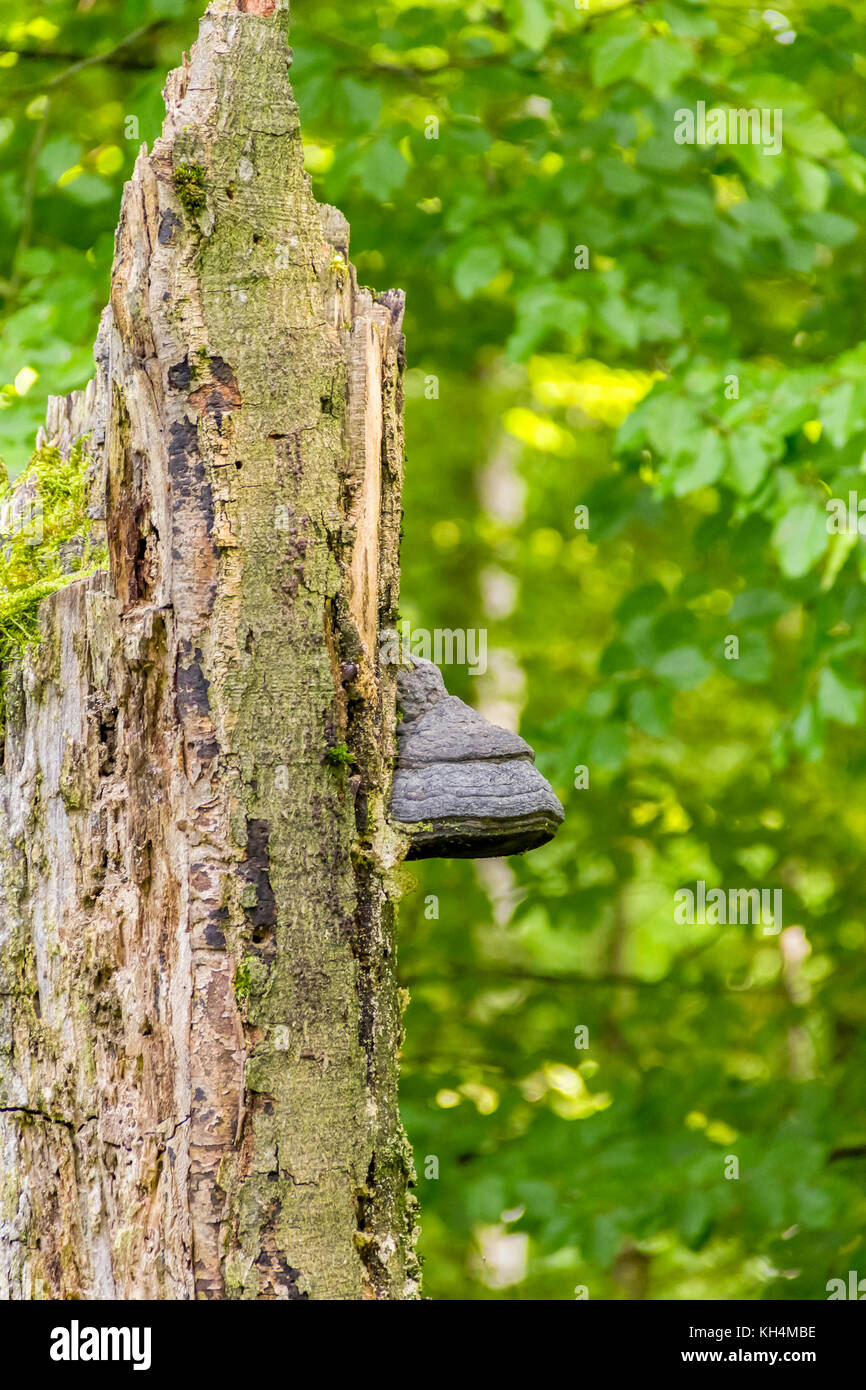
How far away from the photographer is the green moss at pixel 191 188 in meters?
1.90

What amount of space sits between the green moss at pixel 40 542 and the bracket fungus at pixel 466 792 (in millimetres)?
673

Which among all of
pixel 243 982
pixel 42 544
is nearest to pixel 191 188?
pixel 42 544

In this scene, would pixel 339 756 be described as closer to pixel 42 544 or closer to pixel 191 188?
pixel 42 544

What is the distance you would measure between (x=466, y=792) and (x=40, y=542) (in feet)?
3.28

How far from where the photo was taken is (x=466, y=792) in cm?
Answer: 202

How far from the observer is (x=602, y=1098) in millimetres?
5730
